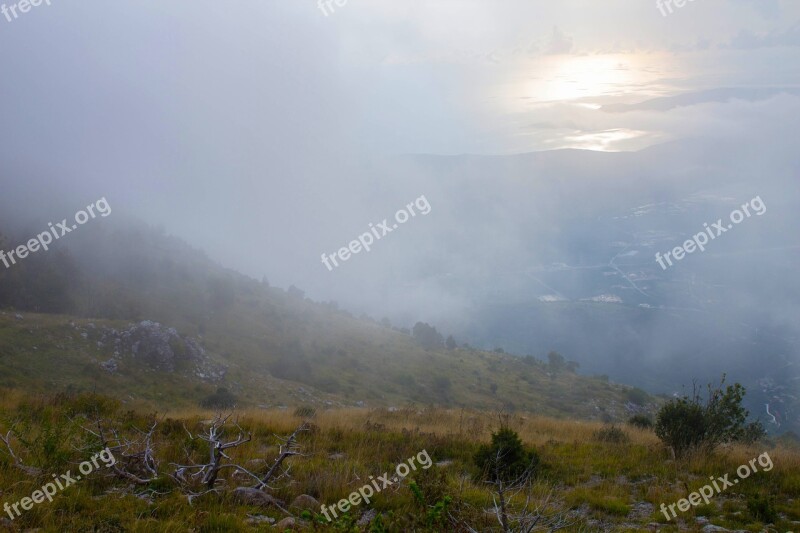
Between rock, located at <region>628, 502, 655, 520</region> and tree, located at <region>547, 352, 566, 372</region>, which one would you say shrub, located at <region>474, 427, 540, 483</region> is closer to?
rock, located at <region>628, 502, 655, 520</region>

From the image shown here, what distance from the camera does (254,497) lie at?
19.5ft

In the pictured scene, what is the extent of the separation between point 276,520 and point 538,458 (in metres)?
5.52

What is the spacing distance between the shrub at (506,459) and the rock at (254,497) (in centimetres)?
371

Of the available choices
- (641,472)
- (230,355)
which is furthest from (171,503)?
(230,355)

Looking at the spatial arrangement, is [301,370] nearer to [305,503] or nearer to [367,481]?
[367,481]

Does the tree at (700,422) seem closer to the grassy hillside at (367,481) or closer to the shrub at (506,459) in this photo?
the grassy hillside at (367,481)

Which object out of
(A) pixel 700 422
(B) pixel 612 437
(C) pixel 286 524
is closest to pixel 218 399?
(B) pixel 612 437

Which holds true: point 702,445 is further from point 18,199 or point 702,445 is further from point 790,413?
point 18,199

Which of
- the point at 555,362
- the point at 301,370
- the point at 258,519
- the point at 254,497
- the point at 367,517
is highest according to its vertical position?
the point at 301,370

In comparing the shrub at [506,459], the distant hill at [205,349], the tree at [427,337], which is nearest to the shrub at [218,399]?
the distant hill at [205,349]

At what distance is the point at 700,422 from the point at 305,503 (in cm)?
Result: 874

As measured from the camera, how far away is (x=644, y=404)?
222 ft

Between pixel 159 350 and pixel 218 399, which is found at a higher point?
pixel 159 350

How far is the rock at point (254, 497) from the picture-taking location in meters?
5.85
